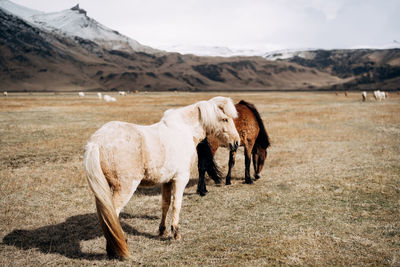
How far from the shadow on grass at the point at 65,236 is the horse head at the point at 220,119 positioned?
241cm

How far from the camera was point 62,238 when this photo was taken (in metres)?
5.46

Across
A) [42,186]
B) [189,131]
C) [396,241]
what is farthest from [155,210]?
[396,241]

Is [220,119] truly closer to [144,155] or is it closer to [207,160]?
[144,155]

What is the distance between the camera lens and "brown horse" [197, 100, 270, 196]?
7684mm

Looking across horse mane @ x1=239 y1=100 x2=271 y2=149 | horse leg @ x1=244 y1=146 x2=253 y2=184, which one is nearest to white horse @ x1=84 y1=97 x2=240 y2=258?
horse leg @ x1=244 y1=146 x2=253 y2=184

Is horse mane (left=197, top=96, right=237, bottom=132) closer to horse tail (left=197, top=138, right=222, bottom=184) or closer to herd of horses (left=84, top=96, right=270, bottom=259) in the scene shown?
herd of horses (left=84, top=96, right=270, bottom=259)

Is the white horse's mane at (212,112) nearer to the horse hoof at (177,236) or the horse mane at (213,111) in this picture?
the horse mane at (213,111)

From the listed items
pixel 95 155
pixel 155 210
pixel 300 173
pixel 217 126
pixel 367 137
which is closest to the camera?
pixel 95 155

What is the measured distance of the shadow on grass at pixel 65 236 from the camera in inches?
194

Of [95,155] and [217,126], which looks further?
[217,126]

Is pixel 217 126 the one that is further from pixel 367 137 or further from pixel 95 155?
pixel 367 137

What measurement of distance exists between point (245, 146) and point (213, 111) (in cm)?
361

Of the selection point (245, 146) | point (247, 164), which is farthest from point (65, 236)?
point (245, 146)

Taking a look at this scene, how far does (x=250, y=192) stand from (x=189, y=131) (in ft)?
11.9
